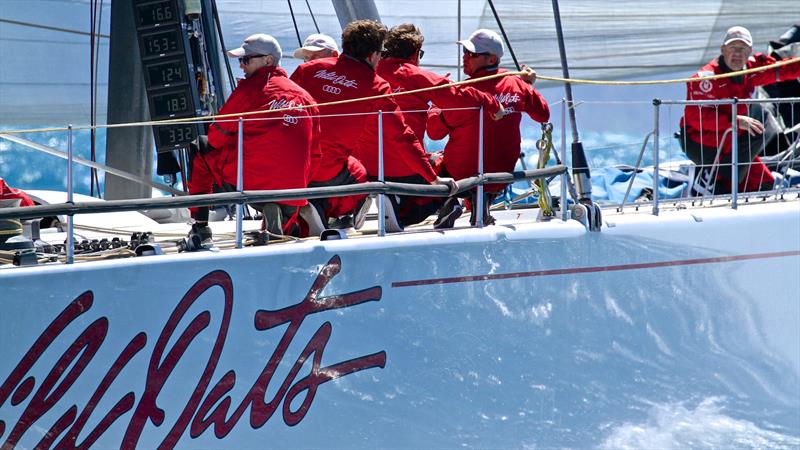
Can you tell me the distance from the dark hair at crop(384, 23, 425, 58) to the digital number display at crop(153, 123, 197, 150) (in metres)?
1.16

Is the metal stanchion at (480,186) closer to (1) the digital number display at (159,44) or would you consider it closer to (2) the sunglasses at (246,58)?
(2) the sunglasses at (246,58)

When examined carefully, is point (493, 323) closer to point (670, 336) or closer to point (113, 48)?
point (670, 336)

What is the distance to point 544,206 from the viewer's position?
490cm

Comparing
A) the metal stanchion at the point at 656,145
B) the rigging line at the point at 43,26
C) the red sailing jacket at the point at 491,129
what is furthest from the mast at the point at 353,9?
the rigging line at the point at 43,26

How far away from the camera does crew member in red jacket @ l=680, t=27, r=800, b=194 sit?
566cm

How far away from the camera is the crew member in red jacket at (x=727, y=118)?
223 inches

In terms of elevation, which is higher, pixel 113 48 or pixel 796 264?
pixel 113 48

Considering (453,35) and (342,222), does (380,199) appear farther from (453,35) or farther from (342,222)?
(453,35)

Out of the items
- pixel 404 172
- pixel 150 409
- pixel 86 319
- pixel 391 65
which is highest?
pixel 391 65

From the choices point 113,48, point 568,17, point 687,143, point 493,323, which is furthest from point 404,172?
point 568,17

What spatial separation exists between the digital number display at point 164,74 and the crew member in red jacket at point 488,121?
1393mm

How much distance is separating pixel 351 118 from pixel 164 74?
4.40ft

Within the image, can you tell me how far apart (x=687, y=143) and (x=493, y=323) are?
178cm

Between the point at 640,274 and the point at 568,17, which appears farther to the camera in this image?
the point at 568,17
